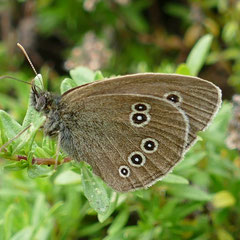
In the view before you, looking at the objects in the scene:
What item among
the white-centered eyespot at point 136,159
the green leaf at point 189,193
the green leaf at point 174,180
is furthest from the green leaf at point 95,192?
the green leaf at point 189,193

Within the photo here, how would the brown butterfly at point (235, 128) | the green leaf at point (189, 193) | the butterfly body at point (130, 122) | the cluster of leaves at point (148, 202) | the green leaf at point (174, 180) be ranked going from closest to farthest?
the butterfly body at point (130, 122) → the green leaf at point (174, 180) → the cluster of leaves at point (148, 202) → the green leaf at point (189, 193) → the brown butterfly at point (235, 128)

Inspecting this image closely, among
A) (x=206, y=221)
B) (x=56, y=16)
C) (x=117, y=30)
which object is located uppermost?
(x=56, y=16)

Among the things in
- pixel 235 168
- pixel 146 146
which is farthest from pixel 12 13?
pixel 146 146

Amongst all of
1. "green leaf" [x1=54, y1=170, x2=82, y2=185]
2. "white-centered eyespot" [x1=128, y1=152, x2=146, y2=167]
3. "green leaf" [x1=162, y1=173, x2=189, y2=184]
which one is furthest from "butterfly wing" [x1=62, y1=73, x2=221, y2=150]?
"green leaf" [x1=54, y1=170, x2=82, y2=185]

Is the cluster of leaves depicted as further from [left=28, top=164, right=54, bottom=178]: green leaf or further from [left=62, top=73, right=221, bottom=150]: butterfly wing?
[left=62, top=73, right=221, bottom=150]: butterfly wing

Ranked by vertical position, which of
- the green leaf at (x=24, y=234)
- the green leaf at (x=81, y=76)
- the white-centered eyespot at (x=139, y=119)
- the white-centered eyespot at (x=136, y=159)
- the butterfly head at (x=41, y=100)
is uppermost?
the butterfly head at (x=41, y=100)

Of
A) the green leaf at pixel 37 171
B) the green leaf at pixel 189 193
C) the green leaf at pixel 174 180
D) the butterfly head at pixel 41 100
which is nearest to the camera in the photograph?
the green leaf at pixel 37 171

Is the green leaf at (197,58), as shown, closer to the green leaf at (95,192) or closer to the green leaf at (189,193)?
the green leaf at (189,193)

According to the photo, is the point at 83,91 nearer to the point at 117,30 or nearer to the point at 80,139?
the point at 80,139
